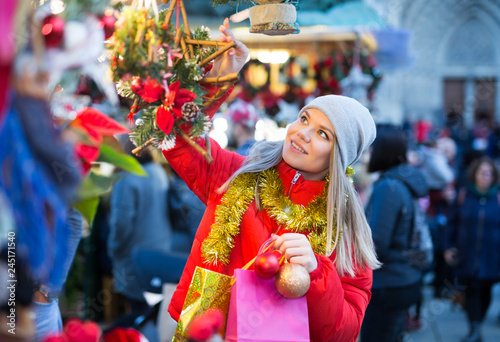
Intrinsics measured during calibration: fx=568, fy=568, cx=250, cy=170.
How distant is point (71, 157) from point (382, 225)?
2820mm

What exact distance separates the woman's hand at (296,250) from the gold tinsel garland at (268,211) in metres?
0.19

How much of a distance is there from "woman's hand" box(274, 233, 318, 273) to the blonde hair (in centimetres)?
20

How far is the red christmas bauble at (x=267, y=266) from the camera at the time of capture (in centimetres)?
147

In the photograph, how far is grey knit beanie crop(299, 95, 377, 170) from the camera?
180 cm

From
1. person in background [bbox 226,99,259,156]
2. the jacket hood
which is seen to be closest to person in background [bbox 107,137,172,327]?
person in background [bbox 226,99,259,156]

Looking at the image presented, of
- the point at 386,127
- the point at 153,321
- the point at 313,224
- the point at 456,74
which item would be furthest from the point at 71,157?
the point at 456,74

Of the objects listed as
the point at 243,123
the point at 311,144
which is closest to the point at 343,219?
the point at 311,144

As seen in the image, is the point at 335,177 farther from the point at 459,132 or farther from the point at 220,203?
the point at 459,132

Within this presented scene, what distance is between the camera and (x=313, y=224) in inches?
70.5

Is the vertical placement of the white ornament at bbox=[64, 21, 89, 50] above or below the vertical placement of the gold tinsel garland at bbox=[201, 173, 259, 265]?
above

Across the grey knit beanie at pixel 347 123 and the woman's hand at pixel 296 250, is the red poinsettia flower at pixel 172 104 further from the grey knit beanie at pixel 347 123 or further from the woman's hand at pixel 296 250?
the grey knit beanie at pixel 347 123

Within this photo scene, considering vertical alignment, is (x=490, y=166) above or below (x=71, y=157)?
below

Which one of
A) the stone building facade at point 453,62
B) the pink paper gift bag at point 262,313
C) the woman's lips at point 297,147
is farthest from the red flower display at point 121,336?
the stone building facade at point 453,62

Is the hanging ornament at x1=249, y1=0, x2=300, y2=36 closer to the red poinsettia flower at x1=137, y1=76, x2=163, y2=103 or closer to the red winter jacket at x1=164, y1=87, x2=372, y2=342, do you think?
the red winter jacket at x1=164, y1=87, x2=372, y2=342
